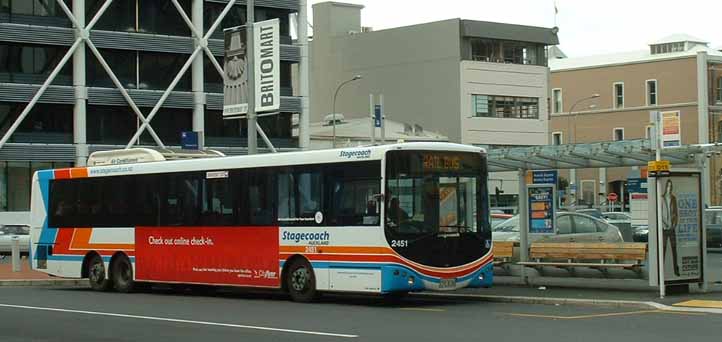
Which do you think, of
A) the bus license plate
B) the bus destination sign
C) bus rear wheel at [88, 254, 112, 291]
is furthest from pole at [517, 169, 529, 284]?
bus rear wheel at [88, 254, 112, 291]

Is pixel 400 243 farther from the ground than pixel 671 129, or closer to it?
closer to it

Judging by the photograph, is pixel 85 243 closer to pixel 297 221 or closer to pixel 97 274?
pixel 97 274

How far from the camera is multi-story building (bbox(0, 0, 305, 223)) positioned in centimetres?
5791

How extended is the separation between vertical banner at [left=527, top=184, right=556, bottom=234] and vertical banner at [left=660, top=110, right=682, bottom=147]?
4167mm

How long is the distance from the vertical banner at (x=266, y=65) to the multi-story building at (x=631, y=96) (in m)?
67.8

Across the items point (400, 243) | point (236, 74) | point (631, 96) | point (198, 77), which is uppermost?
point (631, 96)

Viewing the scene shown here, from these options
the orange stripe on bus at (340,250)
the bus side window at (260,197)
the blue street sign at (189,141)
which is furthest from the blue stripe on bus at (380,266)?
the blue street sign at (189,141)

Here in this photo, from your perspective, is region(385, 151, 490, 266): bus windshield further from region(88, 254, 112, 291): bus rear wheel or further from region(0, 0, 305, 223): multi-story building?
region(0, 0, 305, 223): multi-story building

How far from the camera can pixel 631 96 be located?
95312 millimetres

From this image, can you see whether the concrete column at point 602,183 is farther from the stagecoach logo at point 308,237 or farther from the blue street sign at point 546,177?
the stagecoach logo at point 308,237

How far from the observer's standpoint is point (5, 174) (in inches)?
2301

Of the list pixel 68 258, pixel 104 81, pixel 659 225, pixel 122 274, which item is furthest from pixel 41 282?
pixel 104 81

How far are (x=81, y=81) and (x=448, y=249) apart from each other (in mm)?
44725

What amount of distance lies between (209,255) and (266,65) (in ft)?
23.4
